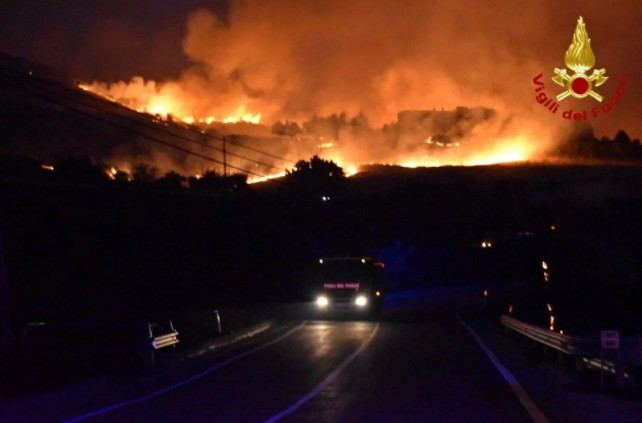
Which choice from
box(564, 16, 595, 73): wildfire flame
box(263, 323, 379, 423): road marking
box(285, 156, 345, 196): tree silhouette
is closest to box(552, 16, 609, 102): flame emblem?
box(564, 16, 595, 73): wildfire flame

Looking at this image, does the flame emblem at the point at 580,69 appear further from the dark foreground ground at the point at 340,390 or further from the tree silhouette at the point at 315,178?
the tree silhouette at the point at 315,178

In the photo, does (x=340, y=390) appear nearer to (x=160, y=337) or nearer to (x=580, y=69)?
(x=160, y=337)

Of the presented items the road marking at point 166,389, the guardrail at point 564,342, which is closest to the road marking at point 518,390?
the guardrail at point 564,342

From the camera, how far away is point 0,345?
24.9 m

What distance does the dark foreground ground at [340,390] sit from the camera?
49.5 feet

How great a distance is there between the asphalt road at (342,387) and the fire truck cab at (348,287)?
13418mm

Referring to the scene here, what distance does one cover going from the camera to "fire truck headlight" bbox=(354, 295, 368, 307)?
4638cm

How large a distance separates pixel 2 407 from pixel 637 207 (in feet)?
268

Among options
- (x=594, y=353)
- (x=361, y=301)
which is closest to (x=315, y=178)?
(x=361, y=301)

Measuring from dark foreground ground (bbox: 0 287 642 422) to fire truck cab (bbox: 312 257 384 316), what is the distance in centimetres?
1460

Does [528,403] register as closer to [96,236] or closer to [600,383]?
[600,383]

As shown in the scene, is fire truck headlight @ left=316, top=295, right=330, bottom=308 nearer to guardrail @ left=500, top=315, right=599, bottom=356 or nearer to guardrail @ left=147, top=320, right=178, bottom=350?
guardrail @ left=500, top=315, right=599, bottom=356

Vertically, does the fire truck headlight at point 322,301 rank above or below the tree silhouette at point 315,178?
below

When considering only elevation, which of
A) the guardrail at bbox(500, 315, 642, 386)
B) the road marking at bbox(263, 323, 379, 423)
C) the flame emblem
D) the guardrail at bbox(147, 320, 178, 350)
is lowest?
the road marking at bbox(263, 323, 379, 423)
